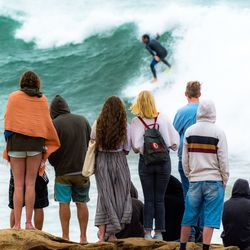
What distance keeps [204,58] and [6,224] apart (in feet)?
41.0

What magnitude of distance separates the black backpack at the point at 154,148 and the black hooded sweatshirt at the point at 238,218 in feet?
2.31

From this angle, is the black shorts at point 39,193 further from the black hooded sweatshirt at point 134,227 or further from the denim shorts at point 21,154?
the black hooded sweatshirt at point 134,227

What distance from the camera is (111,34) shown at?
26.7 metres

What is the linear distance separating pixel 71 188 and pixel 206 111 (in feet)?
5.06

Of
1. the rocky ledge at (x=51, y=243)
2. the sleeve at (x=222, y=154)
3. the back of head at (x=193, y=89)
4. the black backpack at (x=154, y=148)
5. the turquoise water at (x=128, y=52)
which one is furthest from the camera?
the turquoise water at (x=128, y=52)

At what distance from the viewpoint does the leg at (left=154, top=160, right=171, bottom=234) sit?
336 inches

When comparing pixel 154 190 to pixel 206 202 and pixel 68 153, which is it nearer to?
pixel 206 202

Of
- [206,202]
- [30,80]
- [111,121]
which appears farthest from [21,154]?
[206,202]

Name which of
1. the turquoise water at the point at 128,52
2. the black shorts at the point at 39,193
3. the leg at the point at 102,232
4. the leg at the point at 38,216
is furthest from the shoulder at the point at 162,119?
the turquoise water at the point at 128,52

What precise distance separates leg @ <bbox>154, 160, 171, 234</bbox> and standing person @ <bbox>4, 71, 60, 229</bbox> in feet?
3.25

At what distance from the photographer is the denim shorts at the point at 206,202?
324 inches

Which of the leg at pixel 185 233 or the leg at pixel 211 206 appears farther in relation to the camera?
the leg at pixel 185 233

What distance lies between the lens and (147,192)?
861 cm

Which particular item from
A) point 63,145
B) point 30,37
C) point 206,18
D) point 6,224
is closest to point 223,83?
point 206,18
